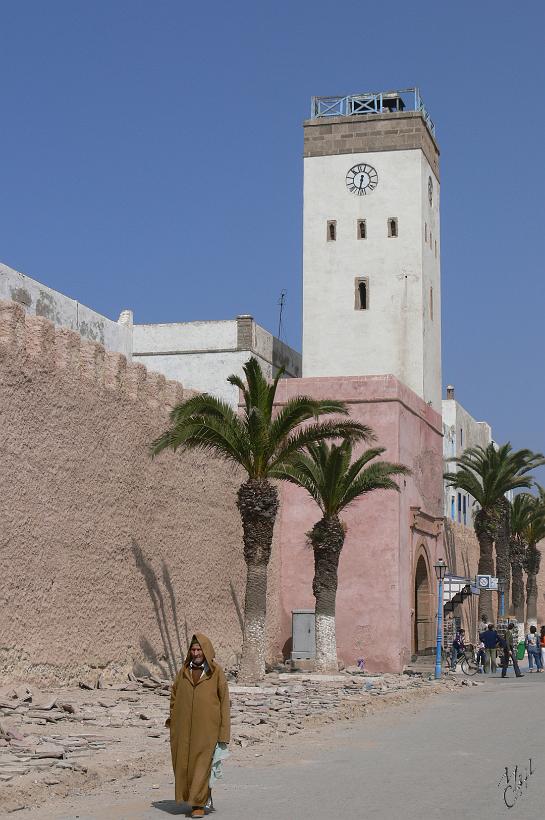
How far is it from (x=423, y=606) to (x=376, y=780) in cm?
2100

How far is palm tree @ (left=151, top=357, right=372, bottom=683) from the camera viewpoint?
19469 mm

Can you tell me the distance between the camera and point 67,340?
680 inches

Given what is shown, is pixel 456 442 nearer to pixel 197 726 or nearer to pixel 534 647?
pixel 534 647

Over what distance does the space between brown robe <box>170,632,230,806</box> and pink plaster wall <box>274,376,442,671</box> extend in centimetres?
1827

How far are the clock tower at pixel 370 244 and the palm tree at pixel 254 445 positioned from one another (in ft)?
47.9

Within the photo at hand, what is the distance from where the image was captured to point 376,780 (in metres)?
9.40

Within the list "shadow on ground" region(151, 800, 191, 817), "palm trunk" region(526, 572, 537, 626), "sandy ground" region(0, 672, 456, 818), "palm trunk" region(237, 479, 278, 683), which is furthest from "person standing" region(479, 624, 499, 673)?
"palm trunk" region(526, 572, 537, 626)

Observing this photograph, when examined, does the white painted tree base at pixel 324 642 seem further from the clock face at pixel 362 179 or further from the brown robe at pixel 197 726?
the clock face at pixel 362 179

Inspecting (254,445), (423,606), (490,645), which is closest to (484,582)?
(423,606)

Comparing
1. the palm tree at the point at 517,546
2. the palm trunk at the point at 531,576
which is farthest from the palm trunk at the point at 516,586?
the palm trunk at the point at 531,576

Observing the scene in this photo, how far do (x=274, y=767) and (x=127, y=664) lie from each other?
349 inches

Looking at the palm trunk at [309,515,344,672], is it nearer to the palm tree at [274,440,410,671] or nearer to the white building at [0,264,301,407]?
the palm tree at [274,440,410,671]

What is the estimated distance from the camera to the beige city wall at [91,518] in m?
16.0

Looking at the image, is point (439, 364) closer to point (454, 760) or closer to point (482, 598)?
point (482, 598)
